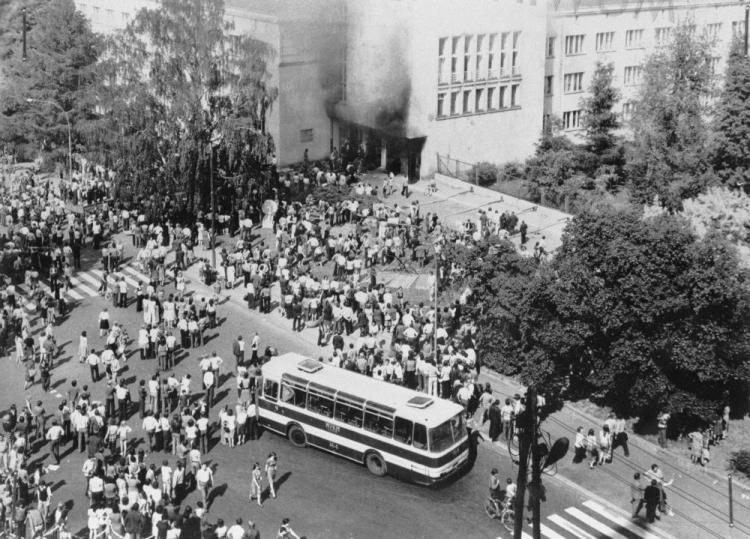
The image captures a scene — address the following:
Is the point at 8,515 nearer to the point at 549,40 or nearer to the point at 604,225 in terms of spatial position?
the point at 604,225

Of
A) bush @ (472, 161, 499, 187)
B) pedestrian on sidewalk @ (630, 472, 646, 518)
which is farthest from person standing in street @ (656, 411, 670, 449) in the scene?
bush @ (472, 161, 499, 187)

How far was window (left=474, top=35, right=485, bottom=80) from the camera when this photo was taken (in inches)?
2470

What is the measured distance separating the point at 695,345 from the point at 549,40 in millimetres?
43246

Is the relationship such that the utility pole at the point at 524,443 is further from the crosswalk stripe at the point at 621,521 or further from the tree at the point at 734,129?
the tree at the point at 734,129

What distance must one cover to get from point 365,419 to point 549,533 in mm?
5738

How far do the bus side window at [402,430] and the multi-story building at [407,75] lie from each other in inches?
1388

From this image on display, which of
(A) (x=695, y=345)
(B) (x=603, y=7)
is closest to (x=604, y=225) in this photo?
(A) (x=695, y=345)

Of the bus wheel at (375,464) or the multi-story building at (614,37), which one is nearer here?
the bus wheel at (375,464)

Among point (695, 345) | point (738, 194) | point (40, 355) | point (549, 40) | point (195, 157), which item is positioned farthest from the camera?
point (549, 40)

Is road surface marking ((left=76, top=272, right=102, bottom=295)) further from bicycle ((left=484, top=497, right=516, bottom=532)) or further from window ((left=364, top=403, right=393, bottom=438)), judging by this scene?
bicycle ((left=484, top=497, right=516, bottom=532))

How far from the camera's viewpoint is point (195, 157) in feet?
165

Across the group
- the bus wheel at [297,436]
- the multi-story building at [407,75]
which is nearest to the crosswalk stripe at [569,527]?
the bus wheel at [297,436]

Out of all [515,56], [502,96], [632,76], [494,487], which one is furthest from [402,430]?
[632,76]

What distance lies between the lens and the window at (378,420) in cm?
2811
